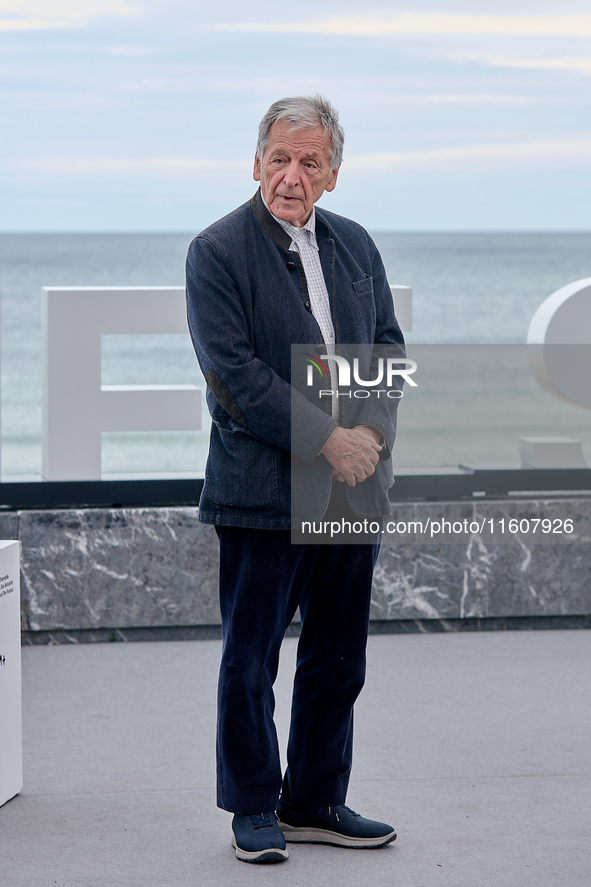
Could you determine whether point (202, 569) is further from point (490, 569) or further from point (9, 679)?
point (9, 679)

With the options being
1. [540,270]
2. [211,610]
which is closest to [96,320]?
[211,610]

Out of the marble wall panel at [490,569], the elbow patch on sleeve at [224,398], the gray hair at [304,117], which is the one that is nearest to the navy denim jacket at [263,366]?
the elbow patch on sleeve at [224,398]

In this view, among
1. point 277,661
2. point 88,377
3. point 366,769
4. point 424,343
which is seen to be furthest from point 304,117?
point 424,343

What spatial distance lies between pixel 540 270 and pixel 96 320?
1475 inches

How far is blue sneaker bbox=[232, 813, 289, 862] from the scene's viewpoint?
2404 millimetres

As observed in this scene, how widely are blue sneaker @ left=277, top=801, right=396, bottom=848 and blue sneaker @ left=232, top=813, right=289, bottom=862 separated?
97 millimetres

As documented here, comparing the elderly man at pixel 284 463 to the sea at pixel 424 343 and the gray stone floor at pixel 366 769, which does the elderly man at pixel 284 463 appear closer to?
the gray stone floor at pixel 366 769

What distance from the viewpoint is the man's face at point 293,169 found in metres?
2.34

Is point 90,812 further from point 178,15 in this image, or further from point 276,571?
point 178,15

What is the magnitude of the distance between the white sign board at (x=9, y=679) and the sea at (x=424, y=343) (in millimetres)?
1401

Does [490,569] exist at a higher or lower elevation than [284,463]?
lower

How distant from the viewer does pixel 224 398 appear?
7.69 feet

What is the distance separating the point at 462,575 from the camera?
430 centimetres

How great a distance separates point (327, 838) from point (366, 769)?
48cm
